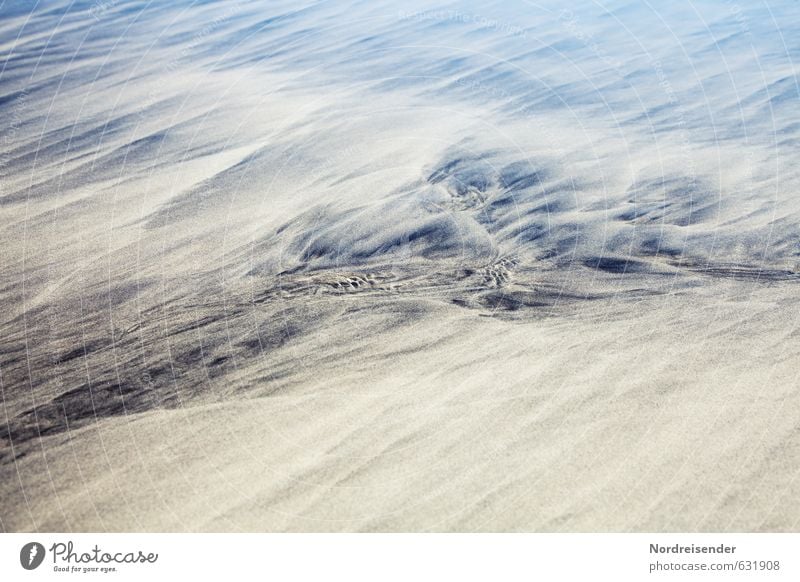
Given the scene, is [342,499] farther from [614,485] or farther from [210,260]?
[210,260]
